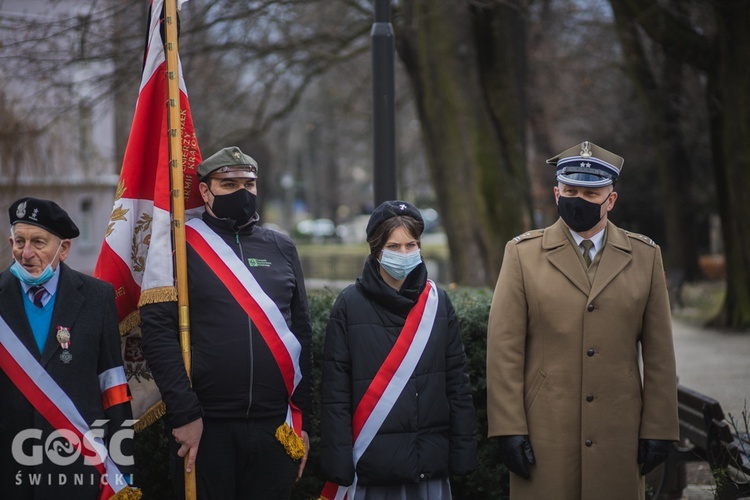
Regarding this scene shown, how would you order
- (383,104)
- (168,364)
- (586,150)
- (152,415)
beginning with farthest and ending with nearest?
(383,104) < (152,415) < (586,150) < (168,364)

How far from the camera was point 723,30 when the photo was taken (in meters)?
14.7

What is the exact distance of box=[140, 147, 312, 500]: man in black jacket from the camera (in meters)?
4.20

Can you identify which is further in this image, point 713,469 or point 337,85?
point 337,85

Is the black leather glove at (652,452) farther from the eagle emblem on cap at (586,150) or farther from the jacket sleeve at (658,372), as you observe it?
the eagle emblem on cap at (586,150)

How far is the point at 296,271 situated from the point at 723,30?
1215 cm

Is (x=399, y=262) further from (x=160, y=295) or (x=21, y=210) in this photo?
(x=21, y=210)

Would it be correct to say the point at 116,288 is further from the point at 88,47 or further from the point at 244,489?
the point at 88,47

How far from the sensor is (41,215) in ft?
13.3

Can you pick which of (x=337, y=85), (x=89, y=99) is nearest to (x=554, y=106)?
(x=337, y=85)

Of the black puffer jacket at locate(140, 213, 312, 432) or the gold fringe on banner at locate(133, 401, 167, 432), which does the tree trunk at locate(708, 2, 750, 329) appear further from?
the gold fringe on banner at locate(133, 401, 167, 432)

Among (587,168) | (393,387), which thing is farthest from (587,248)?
(393,387)

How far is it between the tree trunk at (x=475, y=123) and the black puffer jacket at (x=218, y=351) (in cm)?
876

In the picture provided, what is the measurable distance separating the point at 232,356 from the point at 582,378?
1.59m

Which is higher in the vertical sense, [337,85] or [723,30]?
[337,85]
